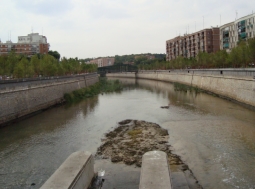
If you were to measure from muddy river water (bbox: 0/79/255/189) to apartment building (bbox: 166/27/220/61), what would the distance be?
2297 inches

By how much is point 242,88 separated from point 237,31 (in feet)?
141

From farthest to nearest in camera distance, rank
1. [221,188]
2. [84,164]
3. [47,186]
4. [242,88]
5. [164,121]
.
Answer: [242,88], [164,121], [221,188], [84,164], [47,186]

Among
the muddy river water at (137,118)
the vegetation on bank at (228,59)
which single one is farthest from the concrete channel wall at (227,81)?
the vegetation on bank at (228,59)

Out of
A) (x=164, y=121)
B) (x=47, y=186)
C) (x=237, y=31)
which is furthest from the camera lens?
(x=237, y=31)

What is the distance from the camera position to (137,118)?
20828 millimetres

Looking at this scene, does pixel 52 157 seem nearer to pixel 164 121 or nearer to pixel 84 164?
pixel 84 164

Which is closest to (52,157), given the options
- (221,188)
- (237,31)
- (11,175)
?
(11,175)

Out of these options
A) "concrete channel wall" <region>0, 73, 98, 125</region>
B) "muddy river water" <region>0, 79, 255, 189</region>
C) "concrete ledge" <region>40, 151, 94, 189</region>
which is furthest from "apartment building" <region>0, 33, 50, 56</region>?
"concrete ledge" <region>40, 151, 94, 189</region>

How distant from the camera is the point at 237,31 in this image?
6228cm

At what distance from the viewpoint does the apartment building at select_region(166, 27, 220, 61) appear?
78.6m

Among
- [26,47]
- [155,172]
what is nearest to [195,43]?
[26,47]

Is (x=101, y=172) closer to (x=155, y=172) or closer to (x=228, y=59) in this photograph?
(x=155, y=172)

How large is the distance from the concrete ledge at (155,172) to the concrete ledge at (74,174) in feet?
5.32

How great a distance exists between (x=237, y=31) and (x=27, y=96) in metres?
53.3
